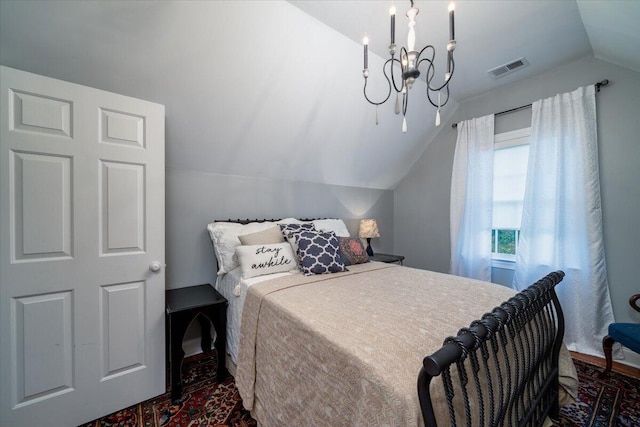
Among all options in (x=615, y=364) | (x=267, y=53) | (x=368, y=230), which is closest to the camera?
(x=267, y=53)

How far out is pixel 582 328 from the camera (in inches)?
90.0

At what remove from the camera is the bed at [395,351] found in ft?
2.54

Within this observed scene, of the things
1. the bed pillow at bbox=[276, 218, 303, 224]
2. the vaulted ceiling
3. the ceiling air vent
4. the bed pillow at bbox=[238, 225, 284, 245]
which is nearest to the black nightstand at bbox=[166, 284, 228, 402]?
the bed pillow at bbox=[238, 225, 284, 245]

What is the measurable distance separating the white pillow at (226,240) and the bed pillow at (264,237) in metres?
0.08

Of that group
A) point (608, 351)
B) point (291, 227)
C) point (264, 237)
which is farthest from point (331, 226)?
point (608, 351)

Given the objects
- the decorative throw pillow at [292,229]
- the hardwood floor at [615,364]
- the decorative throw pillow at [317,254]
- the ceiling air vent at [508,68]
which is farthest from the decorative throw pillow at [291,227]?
the hardwood floor at [615,364]

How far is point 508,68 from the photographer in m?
2.49

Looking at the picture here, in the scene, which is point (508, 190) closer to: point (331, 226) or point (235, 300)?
point (331, 226)

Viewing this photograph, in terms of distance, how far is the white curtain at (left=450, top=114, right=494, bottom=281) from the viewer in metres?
2.91

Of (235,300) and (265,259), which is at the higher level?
(265,259)

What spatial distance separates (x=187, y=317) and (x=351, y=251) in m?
1.49

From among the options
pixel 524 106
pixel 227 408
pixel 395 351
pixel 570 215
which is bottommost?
pixel 227 408

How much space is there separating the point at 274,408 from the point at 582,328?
285 cm

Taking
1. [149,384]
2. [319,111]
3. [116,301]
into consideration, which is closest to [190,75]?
[319,111]
